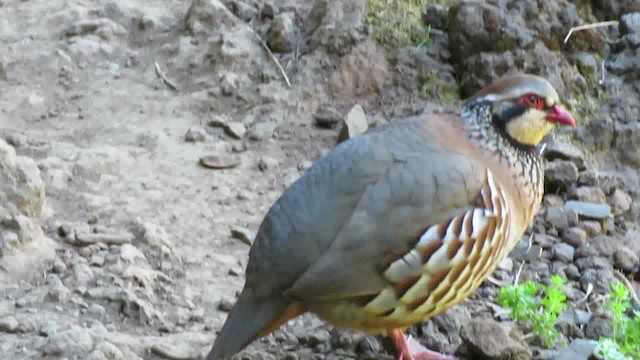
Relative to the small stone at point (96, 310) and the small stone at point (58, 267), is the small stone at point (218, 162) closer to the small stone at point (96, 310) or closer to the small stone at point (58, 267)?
the small stone at point (58, 267)

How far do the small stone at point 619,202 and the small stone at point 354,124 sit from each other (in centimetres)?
119

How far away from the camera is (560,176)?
16.1 ft

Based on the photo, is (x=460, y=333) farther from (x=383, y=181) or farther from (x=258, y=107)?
(x=258, y=107)

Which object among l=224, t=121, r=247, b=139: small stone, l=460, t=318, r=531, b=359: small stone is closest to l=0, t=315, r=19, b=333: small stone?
l=460, t=318, r=531, b=359: small stone

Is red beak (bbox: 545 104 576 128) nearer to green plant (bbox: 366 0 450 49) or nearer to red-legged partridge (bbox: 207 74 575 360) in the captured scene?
red-legged partridge (bbox: 207 74 575 360)

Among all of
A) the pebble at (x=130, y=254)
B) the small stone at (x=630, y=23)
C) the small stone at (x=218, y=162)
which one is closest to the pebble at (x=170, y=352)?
the pebble at (x=130, y=254)

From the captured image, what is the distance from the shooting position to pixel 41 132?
5.33m

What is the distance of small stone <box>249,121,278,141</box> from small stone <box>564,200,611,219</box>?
4.96ft

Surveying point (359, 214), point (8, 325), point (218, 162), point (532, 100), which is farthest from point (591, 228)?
point (8, 325)

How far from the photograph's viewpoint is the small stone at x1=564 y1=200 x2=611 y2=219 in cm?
471

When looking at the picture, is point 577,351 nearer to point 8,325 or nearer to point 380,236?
point 380,236

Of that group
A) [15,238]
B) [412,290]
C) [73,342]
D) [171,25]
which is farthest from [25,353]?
[171,25]

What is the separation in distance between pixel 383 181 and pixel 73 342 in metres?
1.14

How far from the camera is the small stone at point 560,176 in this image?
4.90 meters
